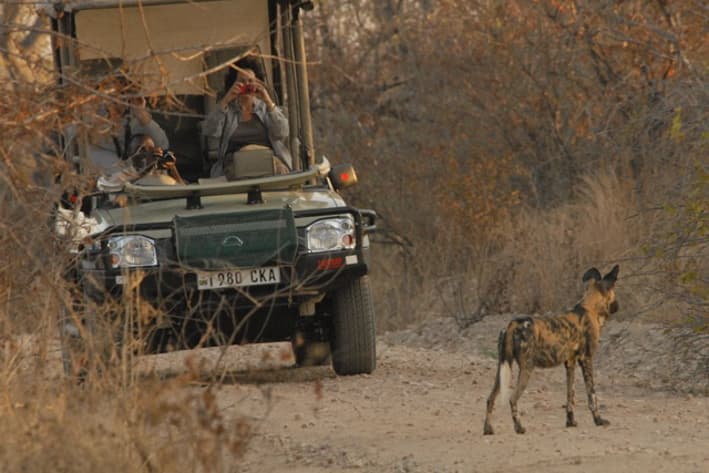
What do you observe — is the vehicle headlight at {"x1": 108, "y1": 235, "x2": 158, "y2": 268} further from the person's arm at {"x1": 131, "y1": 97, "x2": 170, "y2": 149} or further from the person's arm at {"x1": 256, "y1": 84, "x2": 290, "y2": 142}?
the person's arm at {"x1": 256, "y1": 84, "x2": 290, "y2": 142}

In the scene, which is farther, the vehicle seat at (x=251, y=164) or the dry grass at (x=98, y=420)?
the vehicle seat at (x=251, y=164)

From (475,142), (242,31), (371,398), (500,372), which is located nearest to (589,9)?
(475,142)

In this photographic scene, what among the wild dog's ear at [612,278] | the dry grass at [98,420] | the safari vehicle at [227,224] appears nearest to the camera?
the dry grass at [98,420]

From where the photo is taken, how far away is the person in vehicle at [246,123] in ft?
35.5

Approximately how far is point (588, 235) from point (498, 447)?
780 centimetres

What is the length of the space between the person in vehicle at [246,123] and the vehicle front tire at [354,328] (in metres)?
1.15

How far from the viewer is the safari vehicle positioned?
9359mm

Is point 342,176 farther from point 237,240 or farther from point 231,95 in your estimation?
point 237,240

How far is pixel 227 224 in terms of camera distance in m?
9.53

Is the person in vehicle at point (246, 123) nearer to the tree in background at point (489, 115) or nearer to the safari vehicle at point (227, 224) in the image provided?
the safari vehicle at point (227, 224)

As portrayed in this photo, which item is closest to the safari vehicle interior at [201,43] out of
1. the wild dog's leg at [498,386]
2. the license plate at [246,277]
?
the license plate at [246,277]

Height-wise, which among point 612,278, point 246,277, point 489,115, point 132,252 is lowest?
point 612,278

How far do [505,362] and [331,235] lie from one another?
6.99 feet

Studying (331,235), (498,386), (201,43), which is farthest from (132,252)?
(498,386)
